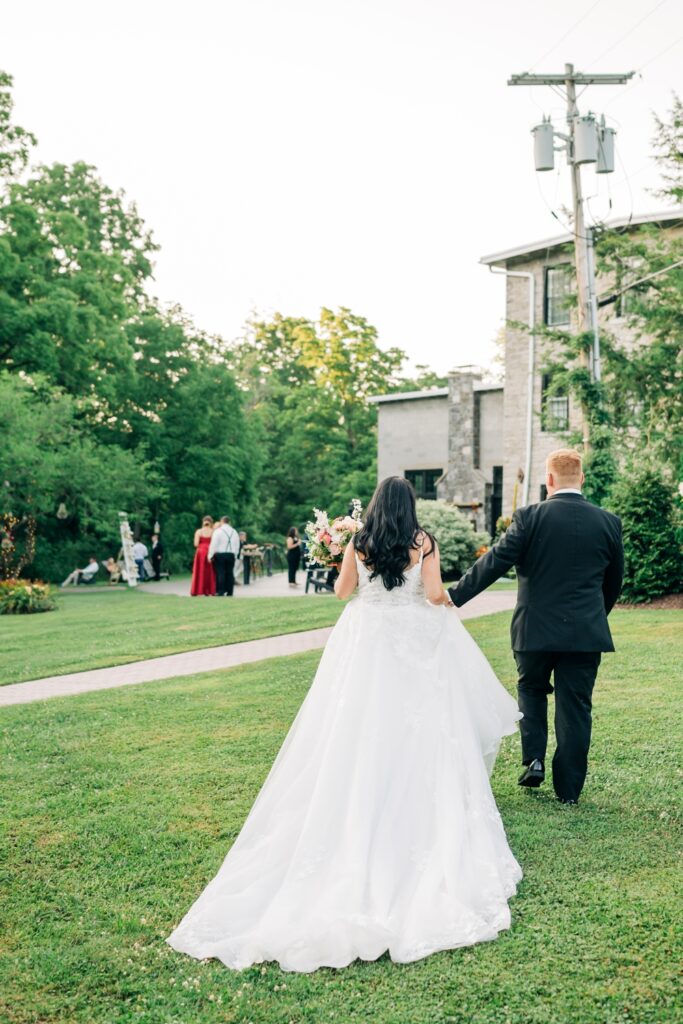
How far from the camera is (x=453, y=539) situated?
25703mm

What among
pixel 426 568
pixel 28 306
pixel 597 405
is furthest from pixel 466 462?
pixel 426 568

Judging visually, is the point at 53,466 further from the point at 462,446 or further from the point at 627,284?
the point at 627,284

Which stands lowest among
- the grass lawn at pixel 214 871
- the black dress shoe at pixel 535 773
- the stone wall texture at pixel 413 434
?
the grass lawn at pixel 214 871

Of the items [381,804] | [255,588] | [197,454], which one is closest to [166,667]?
[381,804]

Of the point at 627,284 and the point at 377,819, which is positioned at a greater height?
the point at 627,284

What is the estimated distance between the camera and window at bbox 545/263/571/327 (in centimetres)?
3366

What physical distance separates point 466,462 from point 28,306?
54.7ft

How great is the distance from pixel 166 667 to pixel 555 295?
82.0 feet

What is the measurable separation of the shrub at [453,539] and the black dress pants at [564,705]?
18.8 metres

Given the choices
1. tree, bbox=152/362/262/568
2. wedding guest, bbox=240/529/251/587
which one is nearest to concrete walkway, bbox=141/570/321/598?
wedding guest, bbox=240/529/251/587

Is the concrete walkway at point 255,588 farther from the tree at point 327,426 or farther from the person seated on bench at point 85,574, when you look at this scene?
the tree at point 327,426

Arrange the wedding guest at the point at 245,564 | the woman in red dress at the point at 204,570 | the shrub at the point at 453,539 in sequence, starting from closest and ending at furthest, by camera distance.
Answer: the woman in red dress at the point at 204,570
the shrub at the point at 453,539
the wedding guest at the point at 245,564

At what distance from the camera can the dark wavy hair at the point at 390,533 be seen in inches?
205

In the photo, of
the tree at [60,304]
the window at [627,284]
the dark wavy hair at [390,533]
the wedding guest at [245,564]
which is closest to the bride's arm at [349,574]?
the dark wavy hair at [390,533]
